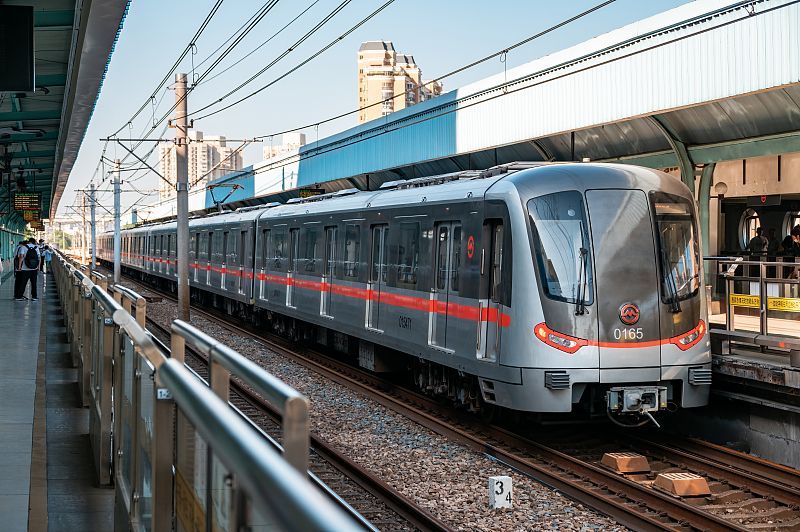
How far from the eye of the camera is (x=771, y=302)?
966 centimetres

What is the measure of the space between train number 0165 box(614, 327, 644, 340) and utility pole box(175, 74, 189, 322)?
573 inches

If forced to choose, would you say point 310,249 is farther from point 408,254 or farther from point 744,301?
point 744,301

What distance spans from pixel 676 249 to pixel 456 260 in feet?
8.46

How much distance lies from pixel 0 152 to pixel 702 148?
693 inches

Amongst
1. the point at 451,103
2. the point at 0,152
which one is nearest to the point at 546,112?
the point at 451,103

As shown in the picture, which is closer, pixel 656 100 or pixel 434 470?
pixel 434 470

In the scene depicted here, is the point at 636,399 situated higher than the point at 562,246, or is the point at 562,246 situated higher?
the point at 562,246

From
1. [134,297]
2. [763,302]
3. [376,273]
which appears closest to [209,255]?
[376,273]

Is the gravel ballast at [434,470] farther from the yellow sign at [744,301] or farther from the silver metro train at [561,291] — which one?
the yellow sign at [744,301]

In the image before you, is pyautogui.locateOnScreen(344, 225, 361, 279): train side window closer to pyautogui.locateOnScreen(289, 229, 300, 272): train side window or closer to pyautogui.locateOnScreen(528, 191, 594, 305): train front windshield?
pyautogui.locateOnScreen(289, 229, 300, 272): train side window

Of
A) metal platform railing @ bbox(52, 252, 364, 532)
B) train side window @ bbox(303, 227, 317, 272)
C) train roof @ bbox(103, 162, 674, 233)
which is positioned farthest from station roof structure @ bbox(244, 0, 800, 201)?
metal platform railing @ bbox(52, 252, 364, 532)

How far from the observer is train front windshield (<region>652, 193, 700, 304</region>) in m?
9.14

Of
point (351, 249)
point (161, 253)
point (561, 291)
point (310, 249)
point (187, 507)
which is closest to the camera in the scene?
point (187, 507)

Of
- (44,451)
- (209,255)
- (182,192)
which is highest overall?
(182,192)
